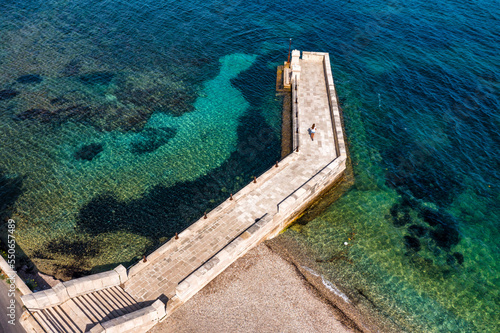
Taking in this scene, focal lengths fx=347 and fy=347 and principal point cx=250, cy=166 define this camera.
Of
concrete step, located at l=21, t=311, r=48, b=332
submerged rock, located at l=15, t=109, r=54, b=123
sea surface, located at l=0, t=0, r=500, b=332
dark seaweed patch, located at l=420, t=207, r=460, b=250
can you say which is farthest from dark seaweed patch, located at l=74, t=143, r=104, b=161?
dark seaweed patch, located at l=420, t=207, r=460, b=250

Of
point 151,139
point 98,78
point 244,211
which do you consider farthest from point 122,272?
point 98,78

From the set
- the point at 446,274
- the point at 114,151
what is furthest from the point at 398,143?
the point at 114,151

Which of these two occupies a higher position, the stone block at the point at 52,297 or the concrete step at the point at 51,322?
the stone block at the point at 52,297

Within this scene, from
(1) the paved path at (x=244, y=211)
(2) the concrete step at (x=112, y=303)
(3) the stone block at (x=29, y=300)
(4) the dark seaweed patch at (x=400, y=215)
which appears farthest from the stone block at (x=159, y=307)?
(4) the dark seaweed patch at (x=400, y=215)

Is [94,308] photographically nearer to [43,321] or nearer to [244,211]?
[43,321]

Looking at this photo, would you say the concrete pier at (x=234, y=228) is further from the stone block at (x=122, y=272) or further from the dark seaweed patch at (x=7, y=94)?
the dark seaweed patch at (x=7, y=94)
